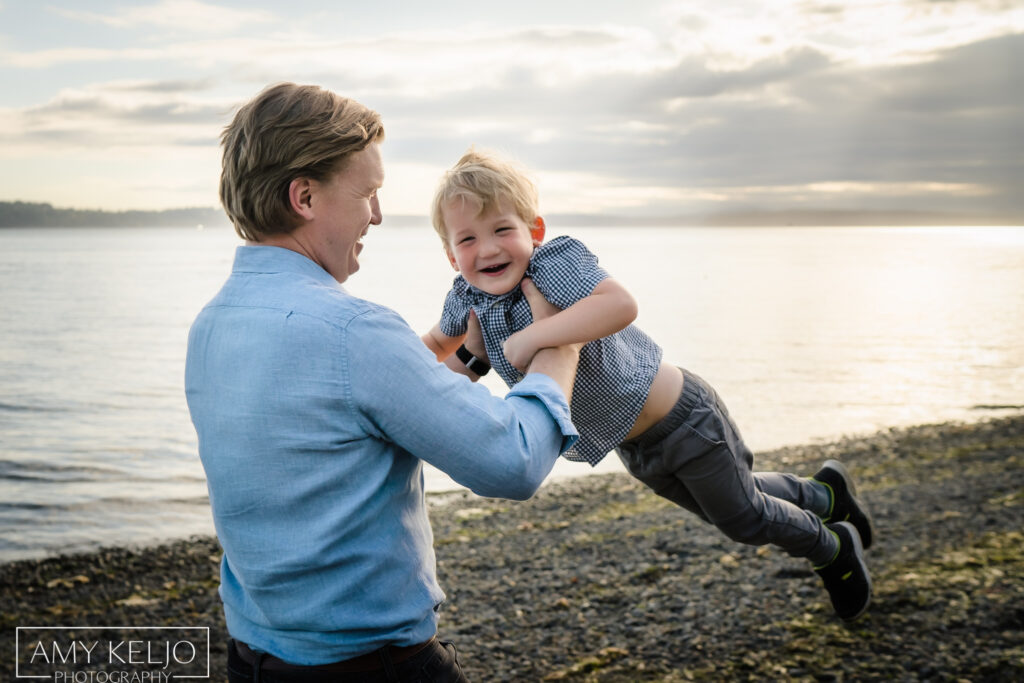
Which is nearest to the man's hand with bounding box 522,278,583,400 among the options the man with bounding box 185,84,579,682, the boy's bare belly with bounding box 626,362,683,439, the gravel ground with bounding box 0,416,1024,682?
→ the man with bounding box 185,84,579,682

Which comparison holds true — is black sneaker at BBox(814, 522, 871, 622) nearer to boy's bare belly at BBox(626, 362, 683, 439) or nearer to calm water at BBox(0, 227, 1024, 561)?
boy's bare belly at BBox(626, 362, 683, 439)

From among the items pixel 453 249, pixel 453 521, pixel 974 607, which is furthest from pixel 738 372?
pixel 453 249

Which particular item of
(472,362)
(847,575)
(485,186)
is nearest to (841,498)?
(847,575)

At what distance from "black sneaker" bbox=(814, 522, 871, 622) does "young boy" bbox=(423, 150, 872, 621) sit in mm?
498

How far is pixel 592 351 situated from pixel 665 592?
360 cm

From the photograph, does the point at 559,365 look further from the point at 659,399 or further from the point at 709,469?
the point at 709,469

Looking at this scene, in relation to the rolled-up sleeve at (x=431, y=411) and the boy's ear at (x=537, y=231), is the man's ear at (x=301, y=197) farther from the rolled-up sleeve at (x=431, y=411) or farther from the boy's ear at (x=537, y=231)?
the boy's ear at (x=537, y=231)

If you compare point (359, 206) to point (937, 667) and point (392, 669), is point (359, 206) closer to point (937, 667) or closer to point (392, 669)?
point (392, 669)

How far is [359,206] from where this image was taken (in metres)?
2.21

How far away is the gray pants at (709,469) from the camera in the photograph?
3607 millimetres

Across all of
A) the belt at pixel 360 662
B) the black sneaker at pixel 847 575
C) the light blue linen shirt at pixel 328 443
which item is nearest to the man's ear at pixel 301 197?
the light blue linen shirt at pixel 328 443

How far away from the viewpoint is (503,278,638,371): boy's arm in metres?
2.69

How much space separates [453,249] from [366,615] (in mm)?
1632

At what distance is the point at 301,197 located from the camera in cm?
212
